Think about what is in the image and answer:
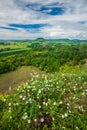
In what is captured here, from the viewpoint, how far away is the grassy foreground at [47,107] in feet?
22.0

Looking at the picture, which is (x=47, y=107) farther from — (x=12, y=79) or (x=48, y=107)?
(x=12, y=79)

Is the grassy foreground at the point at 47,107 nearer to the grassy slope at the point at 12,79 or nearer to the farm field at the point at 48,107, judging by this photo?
the farm field at the point at 48,107

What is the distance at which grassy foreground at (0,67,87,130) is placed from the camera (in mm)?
6711

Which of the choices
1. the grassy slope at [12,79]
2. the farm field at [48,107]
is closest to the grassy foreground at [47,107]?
the farm field at [48,107]

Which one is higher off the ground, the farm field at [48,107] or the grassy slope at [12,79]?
the farm field at [48,107]

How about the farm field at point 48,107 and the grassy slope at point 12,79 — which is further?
the grassy slope at point 12,79

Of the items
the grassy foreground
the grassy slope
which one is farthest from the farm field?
the grassy slope

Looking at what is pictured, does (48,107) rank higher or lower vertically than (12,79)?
higher

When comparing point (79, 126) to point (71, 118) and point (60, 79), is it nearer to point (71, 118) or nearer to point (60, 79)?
point (71, 118)

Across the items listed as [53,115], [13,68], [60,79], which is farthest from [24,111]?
[13,68]

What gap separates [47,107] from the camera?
7.14m

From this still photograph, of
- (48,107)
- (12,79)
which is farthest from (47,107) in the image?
(12,79)

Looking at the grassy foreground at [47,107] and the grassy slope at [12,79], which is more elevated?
the grassy foreground at [47,107]

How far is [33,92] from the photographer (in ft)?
26.6
